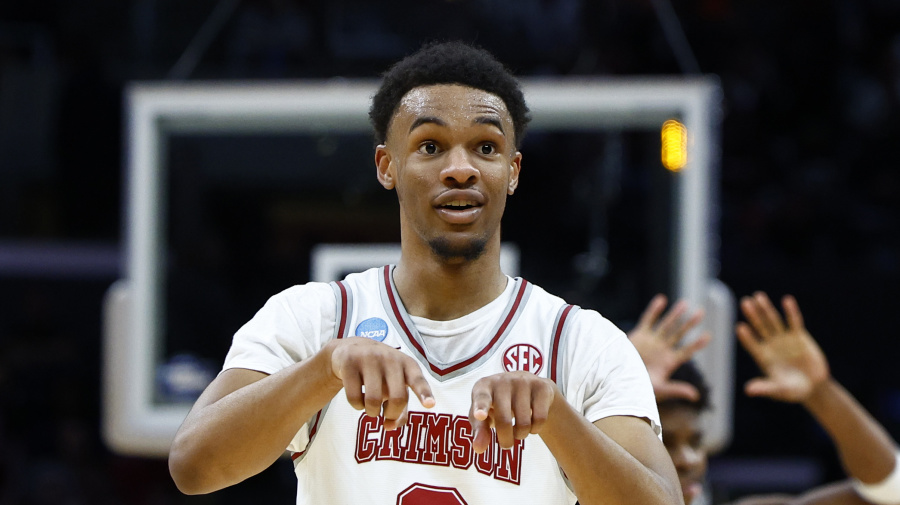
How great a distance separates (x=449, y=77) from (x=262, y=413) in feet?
2.35

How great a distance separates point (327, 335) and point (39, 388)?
5.96 m

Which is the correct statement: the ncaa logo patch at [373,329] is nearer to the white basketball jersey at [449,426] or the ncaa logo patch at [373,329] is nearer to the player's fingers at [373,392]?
the white basketball jersey at [449,426]

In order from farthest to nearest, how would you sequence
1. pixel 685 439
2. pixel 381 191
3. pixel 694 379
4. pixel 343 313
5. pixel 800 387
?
pixel 381 191
pixel 800 387
pixel 694 379
pixel 685 439
pixel 343 313

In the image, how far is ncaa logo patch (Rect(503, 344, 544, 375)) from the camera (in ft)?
6.42

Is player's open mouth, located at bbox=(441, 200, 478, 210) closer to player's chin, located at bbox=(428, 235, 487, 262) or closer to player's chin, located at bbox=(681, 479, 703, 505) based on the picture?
player's chin, located at bbox=(428, 235, 487, 262)

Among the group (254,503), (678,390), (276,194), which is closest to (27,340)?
(254,503)

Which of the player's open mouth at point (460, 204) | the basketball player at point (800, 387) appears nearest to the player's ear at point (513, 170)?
the player's open mouth at point (460, 204)

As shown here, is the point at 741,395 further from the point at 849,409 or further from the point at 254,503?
the point at 849,409

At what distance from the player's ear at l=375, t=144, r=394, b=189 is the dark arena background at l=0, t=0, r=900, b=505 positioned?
9.38ft

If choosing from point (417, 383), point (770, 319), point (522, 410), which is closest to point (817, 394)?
point (770, 319)

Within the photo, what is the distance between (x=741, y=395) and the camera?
728 cm

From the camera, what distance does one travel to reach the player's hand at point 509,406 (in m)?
1.57

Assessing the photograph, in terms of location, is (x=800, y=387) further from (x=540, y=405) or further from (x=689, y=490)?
(x=540, y=405)

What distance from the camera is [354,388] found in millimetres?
1597
